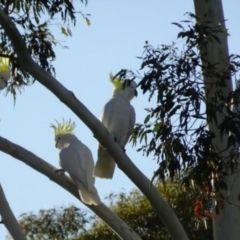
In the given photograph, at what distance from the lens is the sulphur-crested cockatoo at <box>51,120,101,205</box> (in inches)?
268

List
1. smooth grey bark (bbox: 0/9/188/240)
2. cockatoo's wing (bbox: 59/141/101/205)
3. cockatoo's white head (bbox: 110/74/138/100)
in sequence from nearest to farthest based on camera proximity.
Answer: smooth grey bark (bbox: 0/9/188/240) → cockatoo's wing (bbox: 59/141/101/205) → cockatoo's white head (bbox: 110/74/138/100)

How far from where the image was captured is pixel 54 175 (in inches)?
267

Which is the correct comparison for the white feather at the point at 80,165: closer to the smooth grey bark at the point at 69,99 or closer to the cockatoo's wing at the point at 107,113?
the cockatoo's wing at the point at 107,113

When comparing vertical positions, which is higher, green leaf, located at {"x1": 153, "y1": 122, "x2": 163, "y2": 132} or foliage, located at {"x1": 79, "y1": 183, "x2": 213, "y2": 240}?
foliage, located at {"x1": 79, "y1": 183, "x2": 213, "y2": 240}

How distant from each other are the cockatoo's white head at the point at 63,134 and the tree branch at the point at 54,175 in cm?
54

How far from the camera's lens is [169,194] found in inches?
474

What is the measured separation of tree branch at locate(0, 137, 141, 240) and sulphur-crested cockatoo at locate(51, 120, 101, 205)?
0.07 m

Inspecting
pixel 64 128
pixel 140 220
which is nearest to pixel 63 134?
pixel 64 128

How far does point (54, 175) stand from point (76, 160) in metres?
0.39

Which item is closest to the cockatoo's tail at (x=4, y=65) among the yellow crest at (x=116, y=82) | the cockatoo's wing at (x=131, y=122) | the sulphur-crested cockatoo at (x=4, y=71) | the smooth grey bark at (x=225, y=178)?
the sulphur-crested cockatoo at (x=4, y=71)

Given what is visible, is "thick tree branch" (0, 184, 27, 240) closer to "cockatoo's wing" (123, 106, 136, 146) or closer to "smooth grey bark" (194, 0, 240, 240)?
"cockatoo's wing" (123, 106, 136, 146)

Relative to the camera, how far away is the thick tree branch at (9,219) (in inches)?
283

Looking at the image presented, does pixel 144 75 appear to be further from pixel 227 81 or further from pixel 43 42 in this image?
pixel 43 42

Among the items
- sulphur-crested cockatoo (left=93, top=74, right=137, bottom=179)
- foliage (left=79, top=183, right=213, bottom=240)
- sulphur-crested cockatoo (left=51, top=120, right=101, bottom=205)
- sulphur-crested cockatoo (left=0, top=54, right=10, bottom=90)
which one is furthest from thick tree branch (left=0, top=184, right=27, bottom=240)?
foliage (left=79, top=183, right=213, bottom=240)
